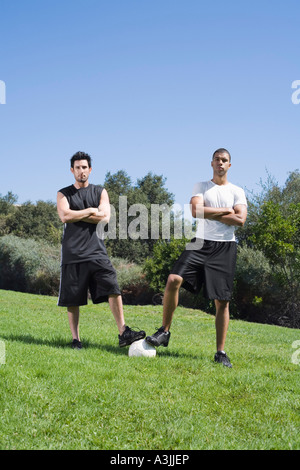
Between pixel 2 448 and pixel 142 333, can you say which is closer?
pixel 2 448

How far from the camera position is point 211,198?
5.68m

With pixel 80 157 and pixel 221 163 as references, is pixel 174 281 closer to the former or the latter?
pixel 221 163

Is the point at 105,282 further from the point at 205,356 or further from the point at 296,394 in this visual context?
the point at 296,394

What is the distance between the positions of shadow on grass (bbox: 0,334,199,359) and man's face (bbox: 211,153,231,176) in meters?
2.33

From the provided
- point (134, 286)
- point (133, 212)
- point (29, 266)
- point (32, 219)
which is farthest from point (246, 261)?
point (32, 219)

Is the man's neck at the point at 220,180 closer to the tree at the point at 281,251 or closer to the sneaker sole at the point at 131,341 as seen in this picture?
the sneaker sole at the point at 131,341

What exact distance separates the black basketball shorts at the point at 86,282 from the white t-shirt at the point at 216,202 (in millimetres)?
1259

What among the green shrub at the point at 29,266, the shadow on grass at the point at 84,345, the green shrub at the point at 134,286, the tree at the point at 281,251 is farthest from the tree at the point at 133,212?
the shadow on grass at the point at 84,345

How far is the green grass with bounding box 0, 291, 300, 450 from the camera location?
3408 mm

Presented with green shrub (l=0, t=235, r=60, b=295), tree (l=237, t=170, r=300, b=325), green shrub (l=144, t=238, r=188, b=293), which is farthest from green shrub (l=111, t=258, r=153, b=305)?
tree (l=237, t=170, r=300, b=325)

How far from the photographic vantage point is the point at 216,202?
5.68 m

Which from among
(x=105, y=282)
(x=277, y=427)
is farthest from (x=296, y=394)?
(x=105, y=282)

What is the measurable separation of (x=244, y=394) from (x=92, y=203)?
123 inches

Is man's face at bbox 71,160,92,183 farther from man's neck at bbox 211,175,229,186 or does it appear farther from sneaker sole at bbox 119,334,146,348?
sneaker sole at bbox 119,334,146,348
